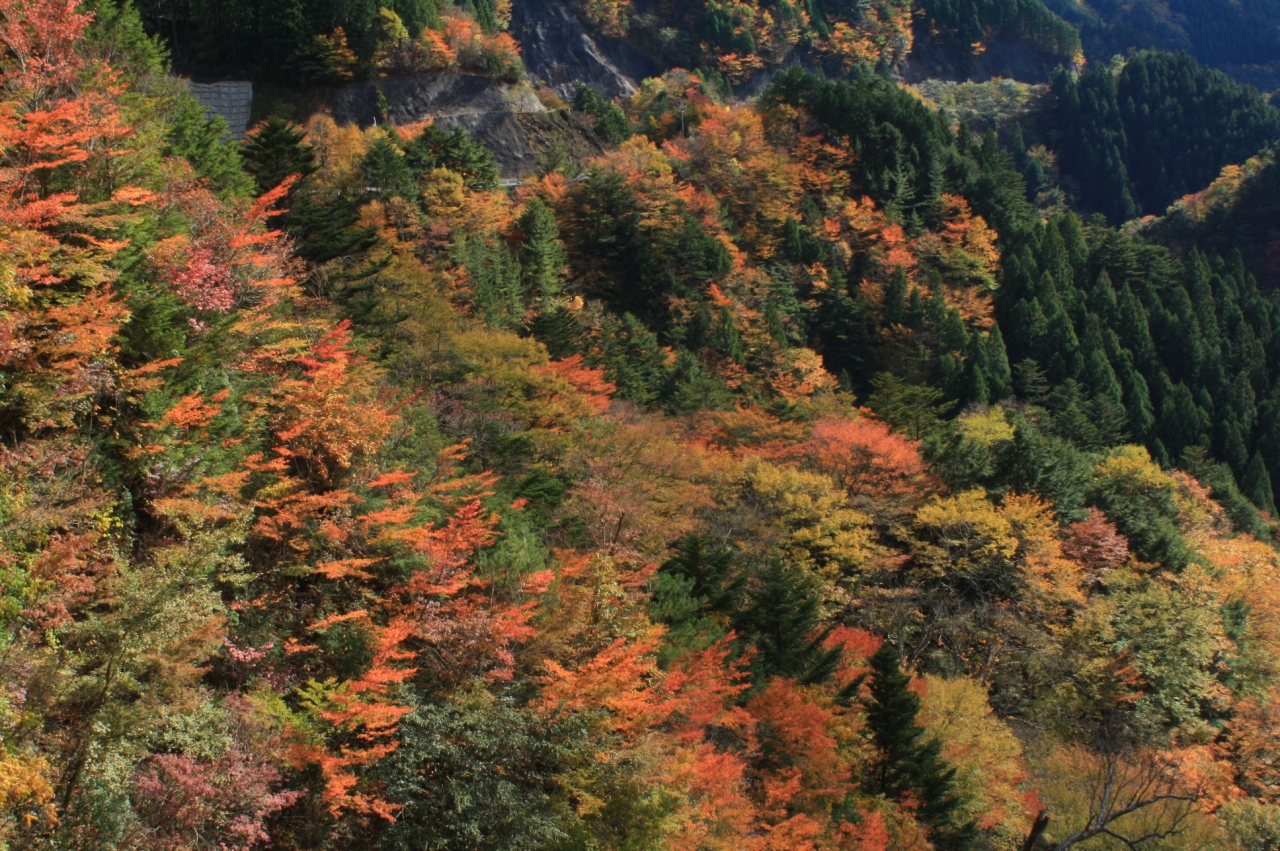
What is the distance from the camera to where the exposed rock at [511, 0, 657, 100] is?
9762 cm

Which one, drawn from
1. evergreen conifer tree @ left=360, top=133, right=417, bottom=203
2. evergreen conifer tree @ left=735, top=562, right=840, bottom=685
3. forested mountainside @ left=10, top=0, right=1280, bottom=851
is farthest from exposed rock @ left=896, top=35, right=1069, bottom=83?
evergreen conifer tree @ left=735, top=562, right=840, bottom=685

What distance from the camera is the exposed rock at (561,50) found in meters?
97.6

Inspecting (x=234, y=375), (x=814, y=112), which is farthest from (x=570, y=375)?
(x=814, y=112)

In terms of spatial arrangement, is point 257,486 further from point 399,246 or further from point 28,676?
point 399,246

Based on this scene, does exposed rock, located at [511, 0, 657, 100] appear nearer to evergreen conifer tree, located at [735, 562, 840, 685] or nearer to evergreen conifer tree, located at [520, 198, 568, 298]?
evergreen conifer tree, located at [520, 198, 568, 298]

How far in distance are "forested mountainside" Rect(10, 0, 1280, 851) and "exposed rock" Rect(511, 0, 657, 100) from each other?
24.5 metres

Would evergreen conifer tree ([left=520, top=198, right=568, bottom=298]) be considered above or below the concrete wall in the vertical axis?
below

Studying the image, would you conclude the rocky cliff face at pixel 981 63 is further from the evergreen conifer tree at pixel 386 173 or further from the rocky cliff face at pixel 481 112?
the evergreen conifer tree at pixel 386 173

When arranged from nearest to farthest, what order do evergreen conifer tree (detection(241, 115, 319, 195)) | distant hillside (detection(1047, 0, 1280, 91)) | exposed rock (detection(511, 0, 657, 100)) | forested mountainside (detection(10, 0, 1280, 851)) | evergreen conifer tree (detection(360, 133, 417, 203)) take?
forested mountainside (detection(10, 0, 1280, 851)) → evergreen conifer tree (detection(241, 115, 319, 195)) → evergreen conifer tree (detection(360, 133, 417, 203)) → exposed rock (detection(511, 0, 657, 100)) → distant hillside (detection(1047, 0, 1280, 91))

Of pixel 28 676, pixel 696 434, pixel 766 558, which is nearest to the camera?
pixel 28 676

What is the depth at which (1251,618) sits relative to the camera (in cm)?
3953

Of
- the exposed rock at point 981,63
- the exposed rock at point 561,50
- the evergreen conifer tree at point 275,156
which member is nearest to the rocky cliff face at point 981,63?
the exposed rock at point 981,63

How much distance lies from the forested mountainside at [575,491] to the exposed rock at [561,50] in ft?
80.5

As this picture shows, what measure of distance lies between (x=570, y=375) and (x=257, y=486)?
58.1 ft
